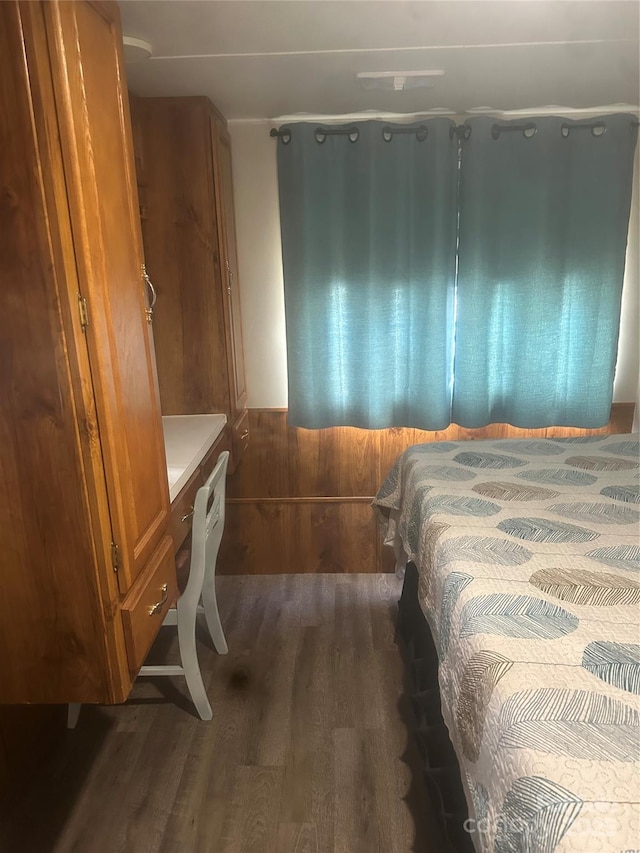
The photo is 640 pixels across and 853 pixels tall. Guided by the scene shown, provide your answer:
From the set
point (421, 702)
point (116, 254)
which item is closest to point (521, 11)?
point (116, 254)

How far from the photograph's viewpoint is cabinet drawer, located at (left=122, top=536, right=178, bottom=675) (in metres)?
1.34

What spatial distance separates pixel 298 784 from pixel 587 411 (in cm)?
202

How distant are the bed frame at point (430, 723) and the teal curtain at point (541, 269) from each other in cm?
97

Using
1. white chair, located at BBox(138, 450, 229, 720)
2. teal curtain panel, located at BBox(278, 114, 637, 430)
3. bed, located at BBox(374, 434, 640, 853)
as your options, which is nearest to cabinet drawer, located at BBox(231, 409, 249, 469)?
teal curtain panel, located at BBox(278, 114, 637, 430)

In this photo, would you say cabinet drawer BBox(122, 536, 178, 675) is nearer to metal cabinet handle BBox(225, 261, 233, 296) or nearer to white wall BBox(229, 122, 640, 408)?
metal cabinet handle BBox(225, 261, 233, 296)

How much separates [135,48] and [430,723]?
2.30m

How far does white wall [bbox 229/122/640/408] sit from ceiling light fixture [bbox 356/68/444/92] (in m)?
0.71

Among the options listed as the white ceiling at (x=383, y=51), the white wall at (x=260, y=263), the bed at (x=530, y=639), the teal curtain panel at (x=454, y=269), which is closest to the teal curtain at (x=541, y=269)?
the teal curtain panel at (x=454, y=269)

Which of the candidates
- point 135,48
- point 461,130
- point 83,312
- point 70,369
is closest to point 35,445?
point 70,369

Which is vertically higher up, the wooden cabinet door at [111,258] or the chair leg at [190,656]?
the wooden cabinet door at [111,258]

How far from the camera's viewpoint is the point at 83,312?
1.15 meters

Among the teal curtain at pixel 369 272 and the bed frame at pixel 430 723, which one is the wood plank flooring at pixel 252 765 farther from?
the teal curtain at pixel 369 272

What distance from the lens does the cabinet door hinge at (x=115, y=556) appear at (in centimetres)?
128

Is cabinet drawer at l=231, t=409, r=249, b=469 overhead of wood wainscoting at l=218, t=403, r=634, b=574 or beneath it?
overhead
